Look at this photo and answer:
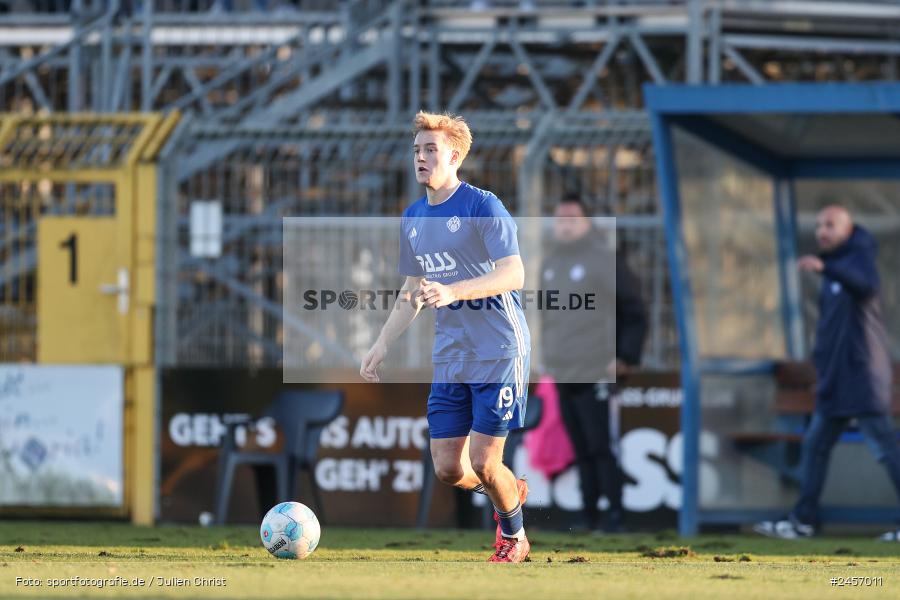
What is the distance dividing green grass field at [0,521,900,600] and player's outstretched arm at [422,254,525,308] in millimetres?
1230

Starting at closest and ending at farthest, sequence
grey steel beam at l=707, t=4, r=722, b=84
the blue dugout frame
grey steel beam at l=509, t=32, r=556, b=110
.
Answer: the blue dugout frame
grey steel beam at l=707, t=4, r=722, b=84
grey steel beam at l=509, t=32, r=556, b=110

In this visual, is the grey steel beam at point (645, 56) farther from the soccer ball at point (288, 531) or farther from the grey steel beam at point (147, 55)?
the soccer ball at point (288, 531)

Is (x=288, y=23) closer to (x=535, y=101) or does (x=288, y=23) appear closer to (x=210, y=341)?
(x=535, y=101)

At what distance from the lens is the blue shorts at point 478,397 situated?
813cm

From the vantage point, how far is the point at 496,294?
26.4 feet

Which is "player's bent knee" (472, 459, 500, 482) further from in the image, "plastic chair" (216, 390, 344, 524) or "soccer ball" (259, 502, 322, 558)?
"plastic chair" (216, 390, 344, 524)

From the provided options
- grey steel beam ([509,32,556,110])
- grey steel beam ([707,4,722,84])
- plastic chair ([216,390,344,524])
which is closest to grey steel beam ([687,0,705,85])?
grey steel beam ([707,4,722,84])

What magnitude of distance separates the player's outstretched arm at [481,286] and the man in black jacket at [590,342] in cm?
345

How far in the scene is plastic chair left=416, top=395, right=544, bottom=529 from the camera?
11.9 m

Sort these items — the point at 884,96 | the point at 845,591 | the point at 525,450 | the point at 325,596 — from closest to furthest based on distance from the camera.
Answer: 1. the point at 325,596
2. the point at 845,591
3. the point at 884,96
4. the point at 525,450

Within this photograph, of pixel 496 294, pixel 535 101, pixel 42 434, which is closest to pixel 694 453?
pixel 496 294

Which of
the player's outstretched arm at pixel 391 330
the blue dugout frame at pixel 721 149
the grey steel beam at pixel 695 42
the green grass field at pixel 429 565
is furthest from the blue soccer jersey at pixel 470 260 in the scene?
the grey steel beam at pixel 695 42

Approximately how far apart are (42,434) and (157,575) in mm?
5157

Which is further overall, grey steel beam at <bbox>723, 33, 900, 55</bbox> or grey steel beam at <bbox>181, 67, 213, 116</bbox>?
grey steel beam at <bbox>181, 67, 213, 116</bbox>
